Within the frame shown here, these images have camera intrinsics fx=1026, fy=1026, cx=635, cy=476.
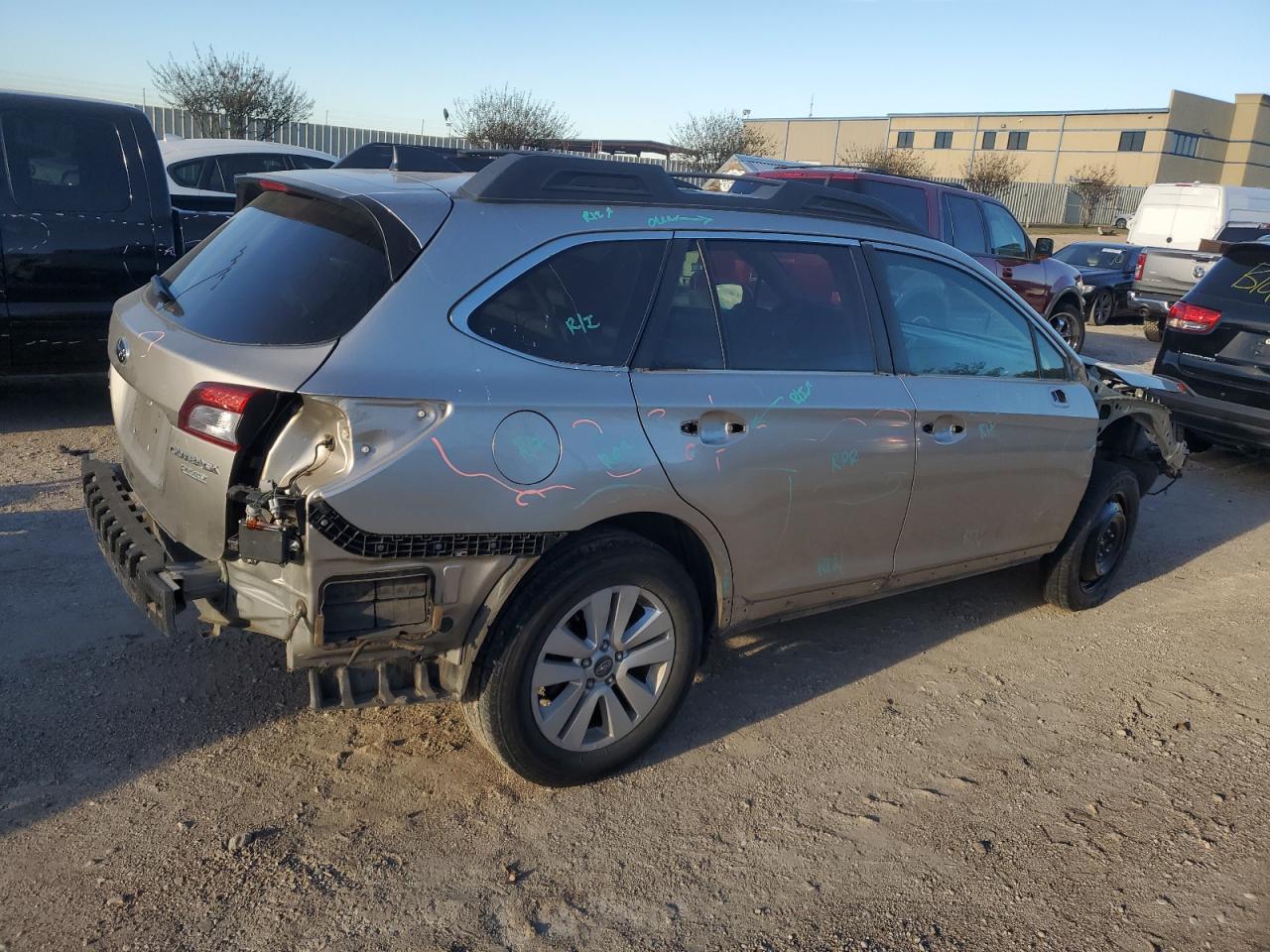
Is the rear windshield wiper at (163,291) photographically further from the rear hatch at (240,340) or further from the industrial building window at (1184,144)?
the industrial building window at (1184,144)

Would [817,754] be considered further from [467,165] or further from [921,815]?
[467,165]

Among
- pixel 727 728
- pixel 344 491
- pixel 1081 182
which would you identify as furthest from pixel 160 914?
pixel 1081 182

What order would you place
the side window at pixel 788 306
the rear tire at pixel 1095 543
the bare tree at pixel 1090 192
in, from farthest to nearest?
the bare tree at pixel 1090 192 → the rear tire at pixel 1095 543 → the side window at pixel 788 306

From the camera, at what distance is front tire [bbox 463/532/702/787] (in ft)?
10.2

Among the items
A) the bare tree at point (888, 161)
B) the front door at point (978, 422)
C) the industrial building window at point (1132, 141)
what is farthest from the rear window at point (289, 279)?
the industrial building window at point (1132, 141)

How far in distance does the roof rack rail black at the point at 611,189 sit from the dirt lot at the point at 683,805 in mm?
1893

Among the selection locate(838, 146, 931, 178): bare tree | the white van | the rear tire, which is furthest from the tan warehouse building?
the rear tire

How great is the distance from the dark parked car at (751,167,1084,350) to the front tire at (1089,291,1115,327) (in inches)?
221

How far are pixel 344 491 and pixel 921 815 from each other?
218cm

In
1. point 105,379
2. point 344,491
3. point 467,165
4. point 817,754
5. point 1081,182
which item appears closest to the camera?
point 344,491

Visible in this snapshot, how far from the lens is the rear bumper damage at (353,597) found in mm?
2789

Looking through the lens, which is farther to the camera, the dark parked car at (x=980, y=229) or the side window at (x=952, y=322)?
the dark parked car at (x=980, y=229)

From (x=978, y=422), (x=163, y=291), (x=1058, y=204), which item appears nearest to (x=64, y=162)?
(x=163, y=291)

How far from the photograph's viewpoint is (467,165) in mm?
4102
